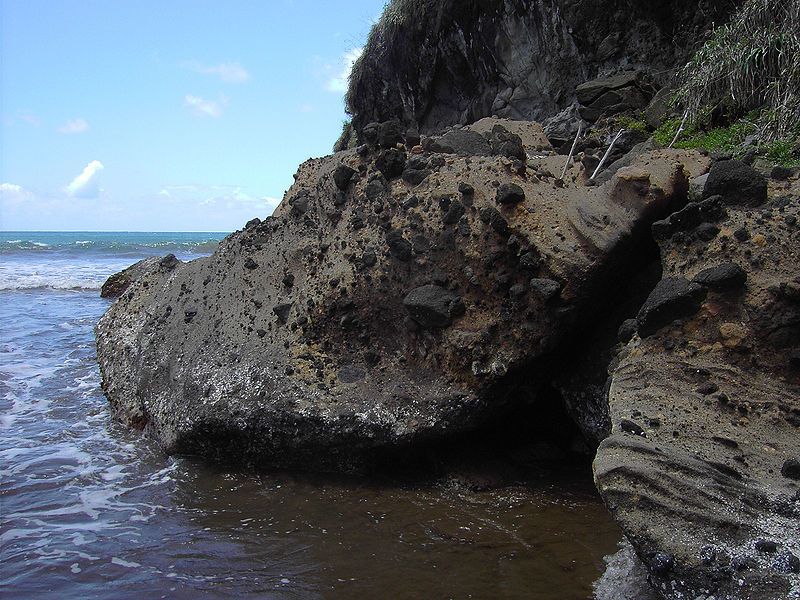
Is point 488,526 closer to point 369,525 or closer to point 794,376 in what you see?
point 369,525

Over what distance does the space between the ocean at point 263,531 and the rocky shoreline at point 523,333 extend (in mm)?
249

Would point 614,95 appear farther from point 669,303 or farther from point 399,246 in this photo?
point 669,303

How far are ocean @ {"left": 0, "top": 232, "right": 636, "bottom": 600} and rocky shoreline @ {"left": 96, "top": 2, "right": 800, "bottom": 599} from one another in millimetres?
249

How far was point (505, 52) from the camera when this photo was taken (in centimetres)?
1106

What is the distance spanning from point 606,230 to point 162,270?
3.95 metres

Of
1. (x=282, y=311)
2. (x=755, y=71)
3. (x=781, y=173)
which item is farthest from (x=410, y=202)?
(x=755, y=71)

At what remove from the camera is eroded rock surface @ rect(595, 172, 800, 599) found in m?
2.11

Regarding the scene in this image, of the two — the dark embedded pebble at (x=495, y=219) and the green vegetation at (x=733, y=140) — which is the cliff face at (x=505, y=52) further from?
the dark embedded pebble at (x=495, y=219)

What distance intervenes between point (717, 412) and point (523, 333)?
1042mm

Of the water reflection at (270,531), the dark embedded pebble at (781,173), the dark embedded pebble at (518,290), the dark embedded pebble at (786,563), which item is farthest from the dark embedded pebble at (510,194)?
the dark embedded pebble at (786,563)

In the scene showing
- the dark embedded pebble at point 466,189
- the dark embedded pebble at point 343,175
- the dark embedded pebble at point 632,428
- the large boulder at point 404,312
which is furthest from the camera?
the dark embedded pebble at point 343,175

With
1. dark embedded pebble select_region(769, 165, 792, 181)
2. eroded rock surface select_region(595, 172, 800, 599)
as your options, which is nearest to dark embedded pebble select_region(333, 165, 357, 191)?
eroded rock surface select_region(595, 172, 800, 599)

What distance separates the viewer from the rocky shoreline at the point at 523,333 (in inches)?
90.2

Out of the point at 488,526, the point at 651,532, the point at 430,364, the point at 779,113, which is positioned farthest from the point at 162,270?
the point at 779,113
